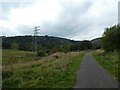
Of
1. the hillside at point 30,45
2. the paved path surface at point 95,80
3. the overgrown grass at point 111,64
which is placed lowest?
the paved path surface at point 95,80

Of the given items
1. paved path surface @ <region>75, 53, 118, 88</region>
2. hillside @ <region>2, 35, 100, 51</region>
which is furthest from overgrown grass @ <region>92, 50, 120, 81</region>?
hillside @ <region>2, 35, 100, 51</region>

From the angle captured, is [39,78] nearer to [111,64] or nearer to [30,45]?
[111,64]

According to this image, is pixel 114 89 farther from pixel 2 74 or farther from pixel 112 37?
pixel 112 37

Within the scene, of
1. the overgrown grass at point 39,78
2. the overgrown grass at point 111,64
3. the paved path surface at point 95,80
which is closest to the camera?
the paved path surface at point 95,80

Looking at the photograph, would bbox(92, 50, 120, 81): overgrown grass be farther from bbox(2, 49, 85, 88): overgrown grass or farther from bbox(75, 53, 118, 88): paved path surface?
bbox(2, 49, 85, 88): overgrown grass

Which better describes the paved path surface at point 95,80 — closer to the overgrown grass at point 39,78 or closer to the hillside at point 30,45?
the overgrown grass at point 39,78

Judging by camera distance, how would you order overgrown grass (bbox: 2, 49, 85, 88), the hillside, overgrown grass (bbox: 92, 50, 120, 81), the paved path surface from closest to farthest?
the paved path surface, overgrown grass (bbox: 2, 49, 85, 88), overgrown grass (bbox: 92, 50, 120, 81), the hillside

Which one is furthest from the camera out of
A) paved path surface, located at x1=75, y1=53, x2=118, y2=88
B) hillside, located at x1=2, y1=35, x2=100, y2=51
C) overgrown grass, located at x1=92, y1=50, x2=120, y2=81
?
hillside, located at x1=2, y1=35, x2=100, y2=51

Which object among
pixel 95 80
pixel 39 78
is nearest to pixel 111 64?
pixel 95 80

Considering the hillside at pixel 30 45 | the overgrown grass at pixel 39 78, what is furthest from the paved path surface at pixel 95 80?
the hillside at pixel 30 45

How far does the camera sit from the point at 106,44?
1515 inches

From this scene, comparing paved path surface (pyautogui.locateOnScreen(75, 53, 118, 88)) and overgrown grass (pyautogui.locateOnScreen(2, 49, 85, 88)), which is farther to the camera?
overgrown grass (pyautogui.locateOnScreen(2, 49, 85, 88))

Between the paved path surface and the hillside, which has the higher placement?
the hillside

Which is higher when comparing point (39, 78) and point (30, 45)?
point (30, 45)
